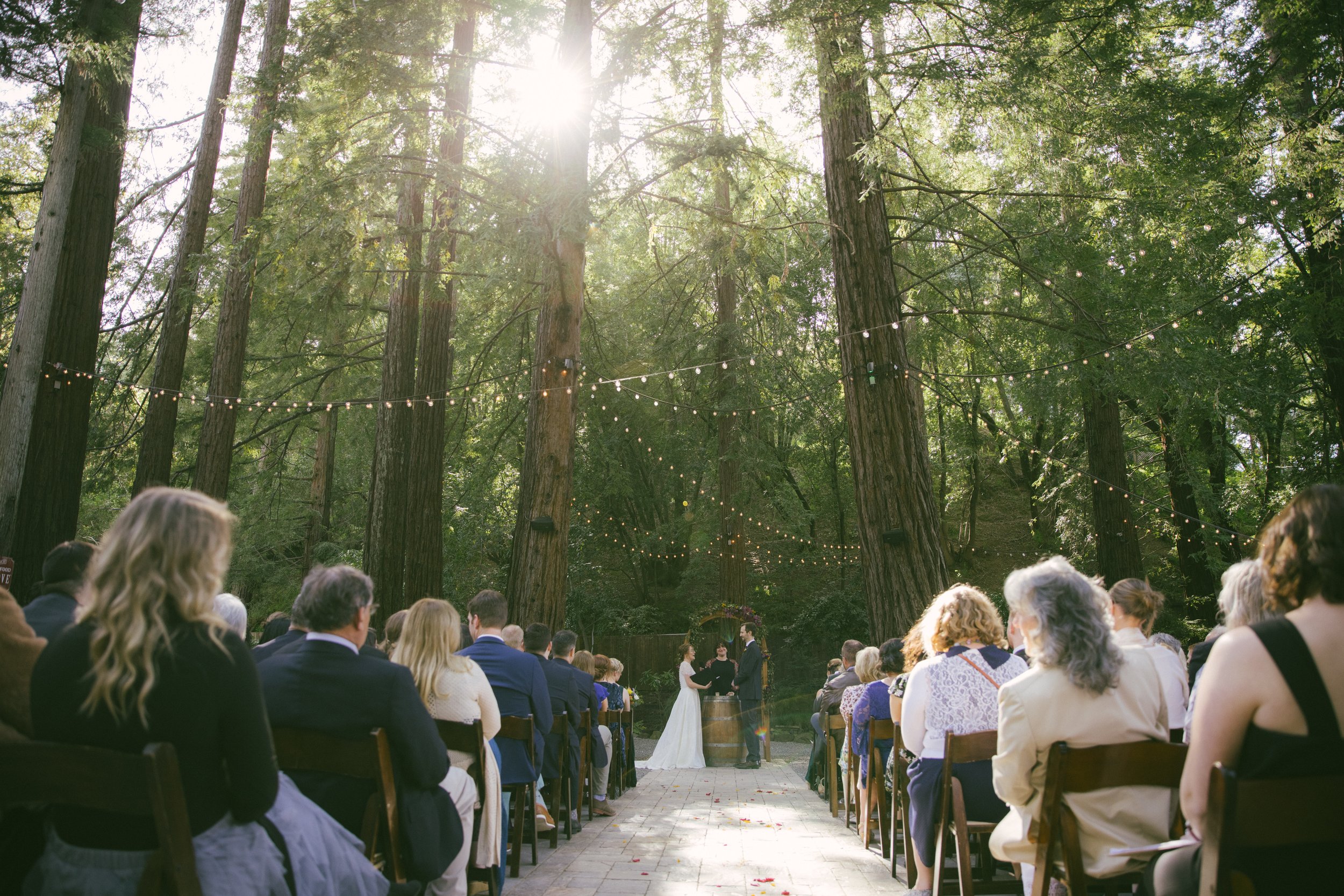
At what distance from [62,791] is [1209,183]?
986 cm

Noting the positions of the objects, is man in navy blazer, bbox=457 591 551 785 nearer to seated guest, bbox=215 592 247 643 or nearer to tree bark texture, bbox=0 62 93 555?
seated guest, bbox=215 592 247 643

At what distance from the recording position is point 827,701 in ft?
30.0

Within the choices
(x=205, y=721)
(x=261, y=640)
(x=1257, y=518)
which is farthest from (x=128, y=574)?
(x=1257, y=518)

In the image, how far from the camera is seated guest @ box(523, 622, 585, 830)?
6.29m

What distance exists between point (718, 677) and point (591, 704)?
5649mm

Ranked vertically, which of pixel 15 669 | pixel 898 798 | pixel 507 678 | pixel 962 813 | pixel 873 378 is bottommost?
pixel 898 798

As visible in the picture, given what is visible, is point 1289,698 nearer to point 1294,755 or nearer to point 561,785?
point 1294,755

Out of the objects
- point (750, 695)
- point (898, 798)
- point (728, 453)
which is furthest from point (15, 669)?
point (728, 453)

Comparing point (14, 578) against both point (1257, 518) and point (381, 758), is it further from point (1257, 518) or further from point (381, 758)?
point (1257, 518)

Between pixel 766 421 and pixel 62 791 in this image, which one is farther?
pixel 766 421

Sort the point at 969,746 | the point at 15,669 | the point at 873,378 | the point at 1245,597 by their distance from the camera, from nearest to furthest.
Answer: the point at 1245,597 → the point at 15,669 → the point at 969,746 → the point at 873,378

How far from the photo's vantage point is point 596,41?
11539 mm

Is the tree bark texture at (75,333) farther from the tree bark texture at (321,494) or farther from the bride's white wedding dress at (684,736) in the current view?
the bride's white wedding dress at (684,736)

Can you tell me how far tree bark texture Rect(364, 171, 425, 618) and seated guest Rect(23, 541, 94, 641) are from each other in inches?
307
